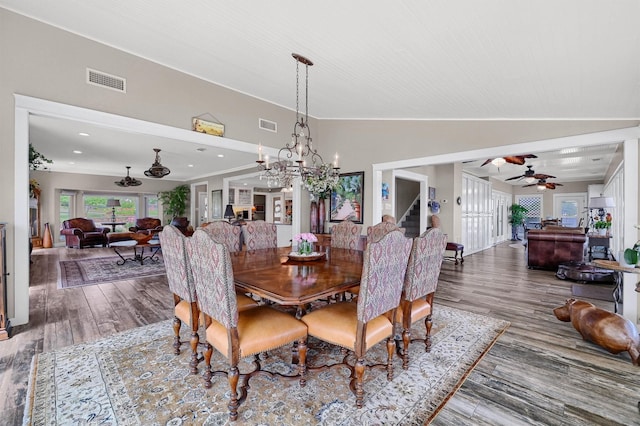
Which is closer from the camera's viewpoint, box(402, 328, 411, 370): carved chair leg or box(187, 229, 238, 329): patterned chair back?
box(187, 229, 238, 329): patterned chair back

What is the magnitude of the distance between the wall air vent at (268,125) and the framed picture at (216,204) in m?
5.83

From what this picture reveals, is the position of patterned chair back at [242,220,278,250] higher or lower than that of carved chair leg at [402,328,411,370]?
higher

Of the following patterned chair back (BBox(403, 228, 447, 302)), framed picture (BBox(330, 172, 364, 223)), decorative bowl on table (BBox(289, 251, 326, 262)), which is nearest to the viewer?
patterned chair back (BBox(403, 228, 447, 302))

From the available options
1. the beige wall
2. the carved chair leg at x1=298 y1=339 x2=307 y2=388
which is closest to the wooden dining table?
the carved chair leg at x1=298 y1=339 x2=307 y2=388

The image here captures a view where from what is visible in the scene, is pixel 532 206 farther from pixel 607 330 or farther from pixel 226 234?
pixel 226 234

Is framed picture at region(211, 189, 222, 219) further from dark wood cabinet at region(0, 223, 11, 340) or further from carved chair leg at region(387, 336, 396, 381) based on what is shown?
carved chair leg at region(387, 336, 396, 381)

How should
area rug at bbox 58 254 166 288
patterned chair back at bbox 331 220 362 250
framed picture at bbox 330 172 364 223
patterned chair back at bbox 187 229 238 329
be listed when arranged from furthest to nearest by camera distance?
framed picture at bbox 330 172 364 223
area rug at bbox 58 254 166 288
patterned chair back at bbox 331 220 362 250
patterned chair back at bbox 187 229 238 329

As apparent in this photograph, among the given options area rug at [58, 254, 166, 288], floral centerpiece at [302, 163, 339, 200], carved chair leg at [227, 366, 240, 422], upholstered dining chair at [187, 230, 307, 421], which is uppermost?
floral centerpiece at [302, 163, 339, 200]

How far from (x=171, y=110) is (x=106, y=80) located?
2.42 feet

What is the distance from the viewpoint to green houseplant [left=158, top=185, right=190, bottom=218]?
11.5 m

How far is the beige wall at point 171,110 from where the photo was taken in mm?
2805

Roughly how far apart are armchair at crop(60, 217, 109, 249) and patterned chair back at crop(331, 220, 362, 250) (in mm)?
8723

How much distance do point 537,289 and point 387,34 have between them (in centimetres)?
444

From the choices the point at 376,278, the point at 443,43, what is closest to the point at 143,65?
the point at 443,43
